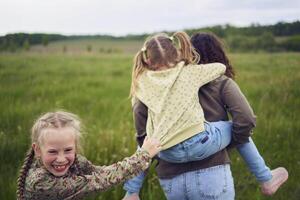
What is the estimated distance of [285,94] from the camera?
7.71 metres

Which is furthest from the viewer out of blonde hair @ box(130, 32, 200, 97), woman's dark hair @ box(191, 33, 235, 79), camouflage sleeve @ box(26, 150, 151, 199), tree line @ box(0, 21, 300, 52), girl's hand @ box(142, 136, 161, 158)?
tree line @ box(0, 21, 300, 52)

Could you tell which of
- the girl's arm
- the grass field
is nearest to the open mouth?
the girl's arm

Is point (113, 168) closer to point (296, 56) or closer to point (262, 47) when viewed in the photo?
point (296, 56)

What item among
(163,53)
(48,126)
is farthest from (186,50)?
(48,126)

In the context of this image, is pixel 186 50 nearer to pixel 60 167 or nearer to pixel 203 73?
pixel 203 73

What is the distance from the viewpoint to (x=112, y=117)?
22.0 ft

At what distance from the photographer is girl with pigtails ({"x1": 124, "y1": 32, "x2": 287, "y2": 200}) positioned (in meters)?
2.86

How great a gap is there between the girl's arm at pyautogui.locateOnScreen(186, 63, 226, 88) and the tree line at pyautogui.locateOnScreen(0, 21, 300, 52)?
164 inches

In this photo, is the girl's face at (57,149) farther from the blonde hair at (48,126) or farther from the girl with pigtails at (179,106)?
the girl with pigtails at (179,106)

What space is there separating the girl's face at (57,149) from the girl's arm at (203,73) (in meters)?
0.73

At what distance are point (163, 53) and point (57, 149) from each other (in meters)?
0.82

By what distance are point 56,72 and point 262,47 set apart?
6663 millimetres

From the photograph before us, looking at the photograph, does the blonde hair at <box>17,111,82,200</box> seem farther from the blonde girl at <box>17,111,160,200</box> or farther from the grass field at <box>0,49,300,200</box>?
the grass field at <box>0,49,300,200</box>

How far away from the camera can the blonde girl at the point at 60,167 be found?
8.45 feet
